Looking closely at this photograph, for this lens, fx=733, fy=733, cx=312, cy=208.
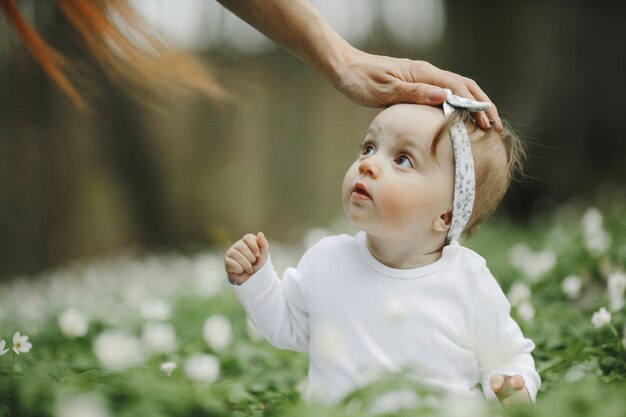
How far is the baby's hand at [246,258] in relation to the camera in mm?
1959

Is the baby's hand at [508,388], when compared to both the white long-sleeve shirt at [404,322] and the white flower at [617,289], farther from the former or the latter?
the white flower at [617,289]

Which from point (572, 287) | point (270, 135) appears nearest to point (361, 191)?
point (572, 287)

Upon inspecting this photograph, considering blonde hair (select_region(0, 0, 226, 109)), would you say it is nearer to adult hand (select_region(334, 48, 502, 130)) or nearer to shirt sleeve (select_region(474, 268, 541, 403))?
adult hand (select_region(334, 48, 502, 130))

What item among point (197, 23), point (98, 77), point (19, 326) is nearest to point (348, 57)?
point (19, 326)

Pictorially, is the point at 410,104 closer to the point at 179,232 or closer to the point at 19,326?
the point at 19,326

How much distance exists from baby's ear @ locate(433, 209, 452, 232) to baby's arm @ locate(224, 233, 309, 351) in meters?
0.40

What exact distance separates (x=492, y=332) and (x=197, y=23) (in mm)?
7051

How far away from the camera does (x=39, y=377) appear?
1.67 metres

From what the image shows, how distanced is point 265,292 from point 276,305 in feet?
0.17

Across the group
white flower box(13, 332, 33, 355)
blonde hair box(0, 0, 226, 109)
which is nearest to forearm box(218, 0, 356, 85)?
blonde hair box(0, 0, 226, 109)

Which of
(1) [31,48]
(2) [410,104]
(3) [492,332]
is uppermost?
(1) [31,48]

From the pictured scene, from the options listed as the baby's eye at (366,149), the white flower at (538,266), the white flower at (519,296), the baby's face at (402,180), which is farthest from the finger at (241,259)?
the white flower at (538,266)

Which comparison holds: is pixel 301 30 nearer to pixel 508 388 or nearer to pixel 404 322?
pixel 404 322

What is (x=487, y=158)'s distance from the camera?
194 cm
